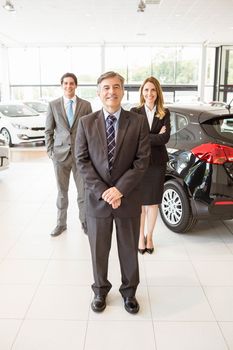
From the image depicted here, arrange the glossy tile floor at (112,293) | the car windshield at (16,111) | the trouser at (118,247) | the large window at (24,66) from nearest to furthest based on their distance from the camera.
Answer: the glossy tile floor at (112,293)
the trouser at (118,247)
the car windshield at (16,111)
the large window at (24,66)

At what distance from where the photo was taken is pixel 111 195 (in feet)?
6.72

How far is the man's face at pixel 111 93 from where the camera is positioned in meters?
2.07

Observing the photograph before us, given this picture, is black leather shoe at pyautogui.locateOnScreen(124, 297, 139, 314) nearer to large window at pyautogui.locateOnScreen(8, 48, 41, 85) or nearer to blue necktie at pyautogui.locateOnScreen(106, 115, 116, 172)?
blue necktie at pyautogui.locateOnScreen(106, 115, 116, 172)

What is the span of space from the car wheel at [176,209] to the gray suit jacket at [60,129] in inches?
41.4

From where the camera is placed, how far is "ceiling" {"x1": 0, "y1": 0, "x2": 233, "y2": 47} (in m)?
9.50

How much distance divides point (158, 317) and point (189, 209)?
1309 millimetres

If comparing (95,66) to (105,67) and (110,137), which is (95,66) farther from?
(110,137)

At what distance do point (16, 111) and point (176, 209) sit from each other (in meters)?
7.62

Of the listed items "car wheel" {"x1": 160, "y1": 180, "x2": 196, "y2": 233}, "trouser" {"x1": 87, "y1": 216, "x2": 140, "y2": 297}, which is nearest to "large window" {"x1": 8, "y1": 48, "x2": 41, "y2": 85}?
"car wheel" {"x1": 160, "y1": 180, "x2": 196, "y2": 233}

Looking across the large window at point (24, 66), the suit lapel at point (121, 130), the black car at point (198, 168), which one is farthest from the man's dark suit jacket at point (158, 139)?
the large window at point (24, 66)

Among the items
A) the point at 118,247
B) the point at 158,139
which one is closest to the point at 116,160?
the point at 118,247

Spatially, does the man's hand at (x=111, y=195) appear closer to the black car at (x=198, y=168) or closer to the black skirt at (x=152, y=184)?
the black skirt at (x=152, y=184)

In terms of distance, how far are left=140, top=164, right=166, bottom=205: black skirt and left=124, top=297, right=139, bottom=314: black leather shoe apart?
93 centimetres

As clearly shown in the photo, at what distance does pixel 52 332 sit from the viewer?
2.07m
